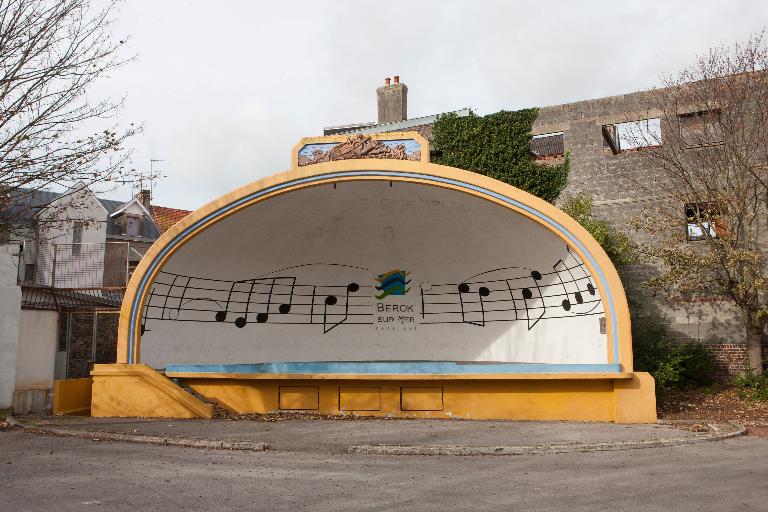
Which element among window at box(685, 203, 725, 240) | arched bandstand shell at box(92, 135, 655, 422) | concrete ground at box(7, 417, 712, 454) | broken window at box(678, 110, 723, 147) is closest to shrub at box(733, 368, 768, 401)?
window at box(685, 203, 725, 240)

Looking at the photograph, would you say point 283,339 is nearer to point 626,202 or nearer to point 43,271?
point 43,271

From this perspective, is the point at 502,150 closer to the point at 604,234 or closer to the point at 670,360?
the point at 604,234

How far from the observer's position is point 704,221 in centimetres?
1884

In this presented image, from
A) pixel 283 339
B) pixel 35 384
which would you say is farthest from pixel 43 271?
pixel 283 339

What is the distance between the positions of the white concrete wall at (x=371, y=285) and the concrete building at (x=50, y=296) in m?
2.69

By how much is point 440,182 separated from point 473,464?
7.09 m

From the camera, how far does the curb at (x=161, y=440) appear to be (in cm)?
1021

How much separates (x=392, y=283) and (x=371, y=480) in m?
11.5

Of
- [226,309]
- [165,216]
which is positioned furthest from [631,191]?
[165,216]

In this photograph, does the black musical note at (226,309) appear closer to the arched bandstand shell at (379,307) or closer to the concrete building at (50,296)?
the arched bandstand shell at (379,307)

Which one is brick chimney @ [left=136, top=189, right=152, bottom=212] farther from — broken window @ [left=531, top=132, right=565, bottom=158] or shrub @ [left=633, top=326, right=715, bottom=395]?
shrub @ [left=633, top=326, right=715, bottom=395]

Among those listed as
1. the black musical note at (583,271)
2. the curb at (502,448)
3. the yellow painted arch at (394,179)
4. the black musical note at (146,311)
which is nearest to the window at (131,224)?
the black musical note at (146,311)

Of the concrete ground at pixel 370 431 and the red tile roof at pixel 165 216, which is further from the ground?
the red tile roof at pixel 165 216

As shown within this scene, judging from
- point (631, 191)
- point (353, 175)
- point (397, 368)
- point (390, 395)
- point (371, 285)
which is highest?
point (631, 191)
